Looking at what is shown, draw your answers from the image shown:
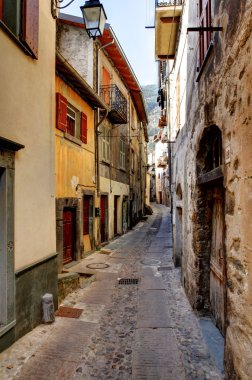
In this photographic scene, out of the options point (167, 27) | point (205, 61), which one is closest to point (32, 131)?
point (205, 61)

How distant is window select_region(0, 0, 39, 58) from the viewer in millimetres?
4195

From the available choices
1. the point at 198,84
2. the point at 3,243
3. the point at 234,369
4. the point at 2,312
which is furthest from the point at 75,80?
the point at 234,369

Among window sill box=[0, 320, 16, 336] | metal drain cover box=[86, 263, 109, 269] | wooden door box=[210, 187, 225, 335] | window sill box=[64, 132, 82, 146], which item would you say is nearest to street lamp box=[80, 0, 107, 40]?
wooden door box=[210, 187, 225, 335]

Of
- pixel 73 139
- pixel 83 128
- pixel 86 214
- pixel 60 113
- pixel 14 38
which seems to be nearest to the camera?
pixel 14 38

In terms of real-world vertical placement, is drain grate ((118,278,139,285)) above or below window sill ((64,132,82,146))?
below

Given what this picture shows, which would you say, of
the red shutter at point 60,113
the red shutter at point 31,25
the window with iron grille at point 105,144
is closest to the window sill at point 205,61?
the red shutter at point 31,25

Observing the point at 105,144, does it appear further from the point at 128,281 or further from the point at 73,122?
the point at 128,281

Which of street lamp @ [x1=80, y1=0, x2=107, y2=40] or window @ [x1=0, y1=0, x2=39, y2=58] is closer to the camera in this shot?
window @ [x1=0, y1=0, x2=39, y2=58]

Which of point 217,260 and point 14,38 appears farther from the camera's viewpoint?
point 217,260

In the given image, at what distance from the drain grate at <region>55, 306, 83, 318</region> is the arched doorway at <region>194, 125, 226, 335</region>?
2.20 m

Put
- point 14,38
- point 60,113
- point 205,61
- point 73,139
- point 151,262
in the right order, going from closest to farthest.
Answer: point 14,38, point 205,61, point 60,113, point 73,139, point 151,262

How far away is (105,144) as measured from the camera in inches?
511

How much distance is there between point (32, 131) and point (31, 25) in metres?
1.62

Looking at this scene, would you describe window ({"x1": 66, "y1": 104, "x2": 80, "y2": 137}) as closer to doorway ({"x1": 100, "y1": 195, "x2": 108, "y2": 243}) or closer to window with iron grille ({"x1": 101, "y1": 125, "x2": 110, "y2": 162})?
window with iron grille ({"x1": 101, "y1": 125, "x2": 110, "y2": 162})
